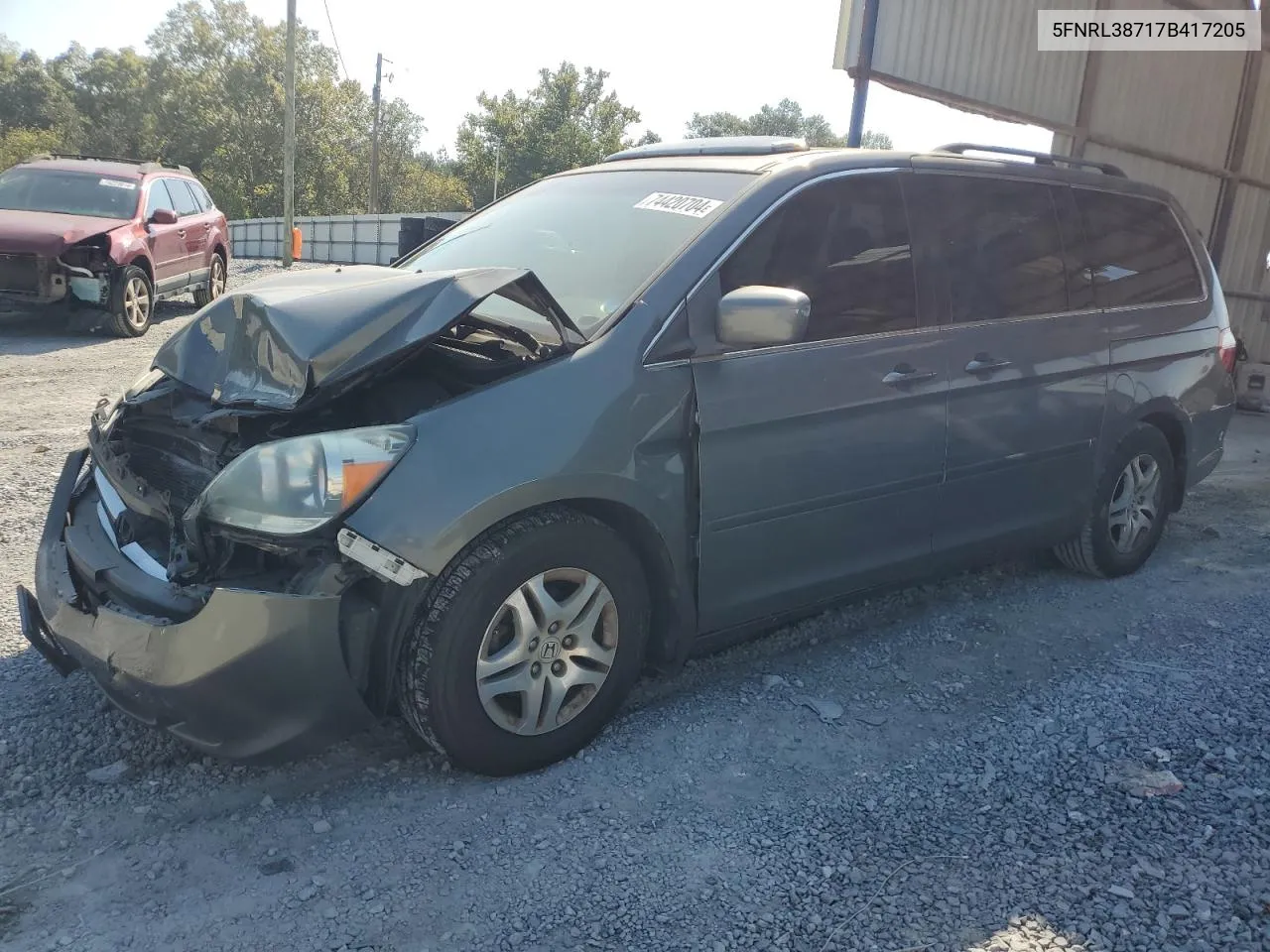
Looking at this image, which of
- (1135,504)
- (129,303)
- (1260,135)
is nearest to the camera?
(1135,504)

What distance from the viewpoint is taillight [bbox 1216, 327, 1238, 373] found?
5.16m

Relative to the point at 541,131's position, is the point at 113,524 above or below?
below

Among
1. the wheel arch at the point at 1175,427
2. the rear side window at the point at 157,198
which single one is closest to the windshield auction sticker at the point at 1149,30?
the wheel arch at the point at 1175,427

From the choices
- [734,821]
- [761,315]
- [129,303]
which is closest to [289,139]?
[129,303]

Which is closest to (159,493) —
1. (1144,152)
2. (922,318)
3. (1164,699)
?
(922,318)

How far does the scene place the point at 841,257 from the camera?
3553mm

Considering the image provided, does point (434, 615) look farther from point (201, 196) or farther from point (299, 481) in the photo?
point (201, 196)

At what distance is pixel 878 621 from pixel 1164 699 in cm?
109

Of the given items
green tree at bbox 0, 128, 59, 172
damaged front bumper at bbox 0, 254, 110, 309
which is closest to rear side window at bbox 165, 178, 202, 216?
damaged front bumper at bbox 0, 254, 110, 309

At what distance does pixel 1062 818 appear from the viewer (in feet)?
9.31

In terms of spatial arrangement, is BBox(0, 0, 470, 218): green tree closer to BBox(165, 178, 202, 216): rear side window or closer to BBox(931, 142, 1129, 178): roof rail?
BBox(165, 178, 202, 216): rear side window

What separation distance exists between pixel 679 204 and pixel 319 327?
132cm

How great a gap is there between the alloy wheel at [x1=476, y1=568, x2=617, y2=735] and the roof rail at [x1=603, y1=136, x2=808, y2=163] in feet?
6.13

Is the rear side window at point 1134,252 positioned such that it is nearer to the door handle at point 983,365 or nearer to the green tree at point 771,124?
the door handle at point 983,365
